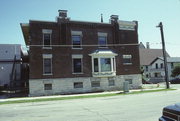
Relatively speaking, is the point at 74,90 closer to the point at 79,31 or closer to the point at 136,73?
the point at 79,31

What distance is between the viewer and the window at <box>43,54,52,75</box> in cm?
2658

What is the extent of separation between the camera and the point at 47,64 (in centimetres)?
2684

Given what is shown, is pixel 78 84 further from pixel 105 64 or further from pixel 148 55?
pixel 148 55

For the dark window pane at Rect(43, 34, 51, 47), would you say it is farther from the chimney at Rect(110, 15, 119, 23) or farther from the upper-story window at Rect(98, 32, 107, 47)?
the chimney at Rect(110, 15, 119, 23)

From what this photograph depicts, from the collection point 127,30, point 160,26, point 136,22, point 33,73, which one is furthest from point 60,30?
point 160,26

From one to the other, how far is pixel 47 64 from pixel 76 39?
18.2ft

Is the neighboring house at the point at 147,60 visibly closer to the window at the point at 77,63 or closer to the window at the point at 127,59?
the window at the point at 127,59

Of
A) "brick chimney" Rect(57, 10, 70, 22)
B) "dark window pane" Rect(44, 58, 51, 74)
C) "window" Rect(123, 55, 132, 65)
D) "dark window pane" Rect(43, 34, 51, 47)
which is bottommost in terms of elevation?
"dark window pane" Rect(44, 58, 51, 74)

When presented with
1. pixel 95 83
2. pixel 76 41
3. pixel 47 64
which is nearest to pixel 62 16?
pixel 76 41

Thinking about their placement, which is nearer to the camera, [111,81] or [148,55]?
[111,81]

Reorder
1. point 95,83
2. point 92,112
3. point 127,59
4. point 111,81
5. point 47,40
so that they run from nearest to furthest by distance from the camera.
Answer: point 92,112 → point 47,40 → point 95,83 → point 111,81 → point 127,59

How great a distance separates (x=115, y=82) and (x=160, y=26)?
10.9m

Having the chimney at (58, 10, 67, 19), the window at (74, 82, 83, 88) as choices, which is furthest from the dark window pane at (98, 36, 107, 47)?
the window at (74, 82, 83, 88)

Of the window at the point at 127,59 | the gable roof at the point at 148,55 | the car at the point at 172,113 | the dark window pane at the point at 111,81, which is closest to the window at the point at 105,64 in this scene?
the dark window pane at the point at 111,81
